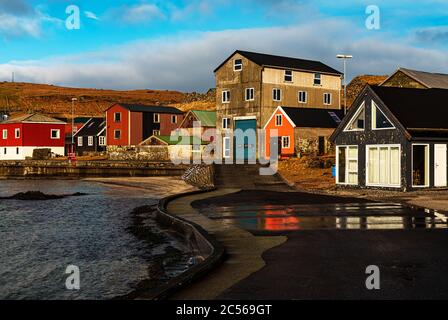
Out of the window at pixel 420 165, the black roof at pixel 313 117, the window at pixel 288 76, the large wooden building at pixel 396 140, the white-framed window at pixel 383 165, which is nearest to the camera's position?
the large wooden building at pixel 396 140

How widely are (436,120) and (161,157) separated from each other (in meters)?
49.4

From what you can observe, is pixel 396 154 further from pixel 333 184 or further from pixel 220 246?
pixel 220 246

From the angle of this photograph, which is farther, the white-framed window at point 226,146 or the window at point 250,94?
the white-framed window at point 226,146

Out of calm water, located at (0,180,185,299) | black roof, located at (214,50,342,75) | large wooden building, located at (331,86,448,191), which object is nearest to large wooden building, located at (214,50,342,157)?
black roof, located at (214,50,342,75)

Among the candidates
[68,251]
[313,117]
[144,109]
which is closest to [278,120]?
[313,117]

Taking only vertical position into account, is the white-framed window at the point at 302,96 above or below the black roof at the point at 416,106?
above

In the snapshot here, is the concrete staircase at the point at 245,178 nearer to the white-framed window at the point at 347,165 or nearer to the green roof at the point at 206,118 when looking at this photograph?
the white-framed window at the point at 347,165

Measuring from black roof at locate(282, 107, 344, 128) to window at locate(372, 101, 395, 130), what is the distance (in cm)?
2399

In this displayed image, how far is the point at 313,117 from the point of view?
2325 inches

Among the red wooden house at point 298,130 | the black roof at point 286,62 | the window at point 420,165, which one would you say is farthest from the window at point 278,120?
the window at point 420,165

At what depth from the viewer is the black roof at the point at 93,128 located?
93.8 meters

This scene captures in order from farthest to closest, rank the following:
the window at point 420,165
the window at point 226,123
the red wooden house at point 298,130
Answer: the window at point 226,123 → the red wooden house at point 298,130 → the window at point 420,165

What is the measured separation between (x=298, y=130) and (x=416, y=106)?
24505 millimetres

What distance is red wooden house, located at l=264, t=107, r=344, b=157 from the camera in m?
56.1
